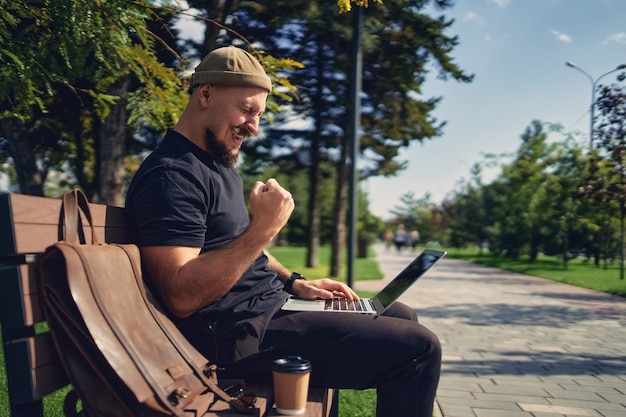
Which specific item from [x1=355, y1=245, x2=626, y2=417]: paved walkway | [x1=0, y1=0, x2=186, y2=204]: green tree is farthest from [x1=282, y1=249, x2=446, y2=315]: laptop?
[x1=0, y1=0, x2=186, y2=204]: green tree

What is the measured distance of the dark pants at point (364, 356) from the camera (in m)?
1.98

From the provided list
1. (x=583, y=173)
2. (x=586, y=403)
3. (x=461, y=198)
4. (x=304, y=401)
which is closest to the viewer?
(x=304, y=401)

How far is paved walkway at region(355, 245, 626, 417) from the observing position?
422 cm

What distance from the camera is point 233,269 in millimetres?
1875

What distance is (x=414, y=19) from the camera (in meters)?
11.9

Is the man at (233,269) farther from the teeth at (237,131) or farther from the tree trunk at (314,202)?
the tree trunk at (314,202)

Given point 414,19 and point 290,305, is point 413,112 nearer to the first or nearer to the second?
point 414,19

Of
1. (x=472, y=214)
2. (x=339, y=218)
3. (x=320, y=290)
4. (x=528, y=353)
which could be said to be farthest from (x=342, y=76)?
(x=472, y=214)

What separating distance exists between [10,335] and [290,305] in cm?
111

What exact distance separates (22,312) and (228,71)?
1098 millimetres

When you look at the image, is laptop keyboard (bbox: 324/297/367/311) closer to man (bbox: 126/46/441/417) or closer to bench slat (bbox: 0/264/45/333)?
man (bbox: 126/46/441/417)

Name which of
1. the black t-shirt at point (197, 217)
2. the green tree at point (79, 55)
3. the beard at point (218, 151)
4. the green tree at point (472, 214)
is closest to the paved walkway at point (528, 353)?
the black t-shirt at point (197, 217)

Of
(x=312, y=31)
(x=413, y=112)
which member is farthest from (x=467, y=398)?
(x=413, y=112)

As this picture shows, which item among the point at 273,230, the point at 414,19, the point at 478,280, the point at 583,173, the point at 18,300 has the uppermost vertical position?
the point at 414,19
